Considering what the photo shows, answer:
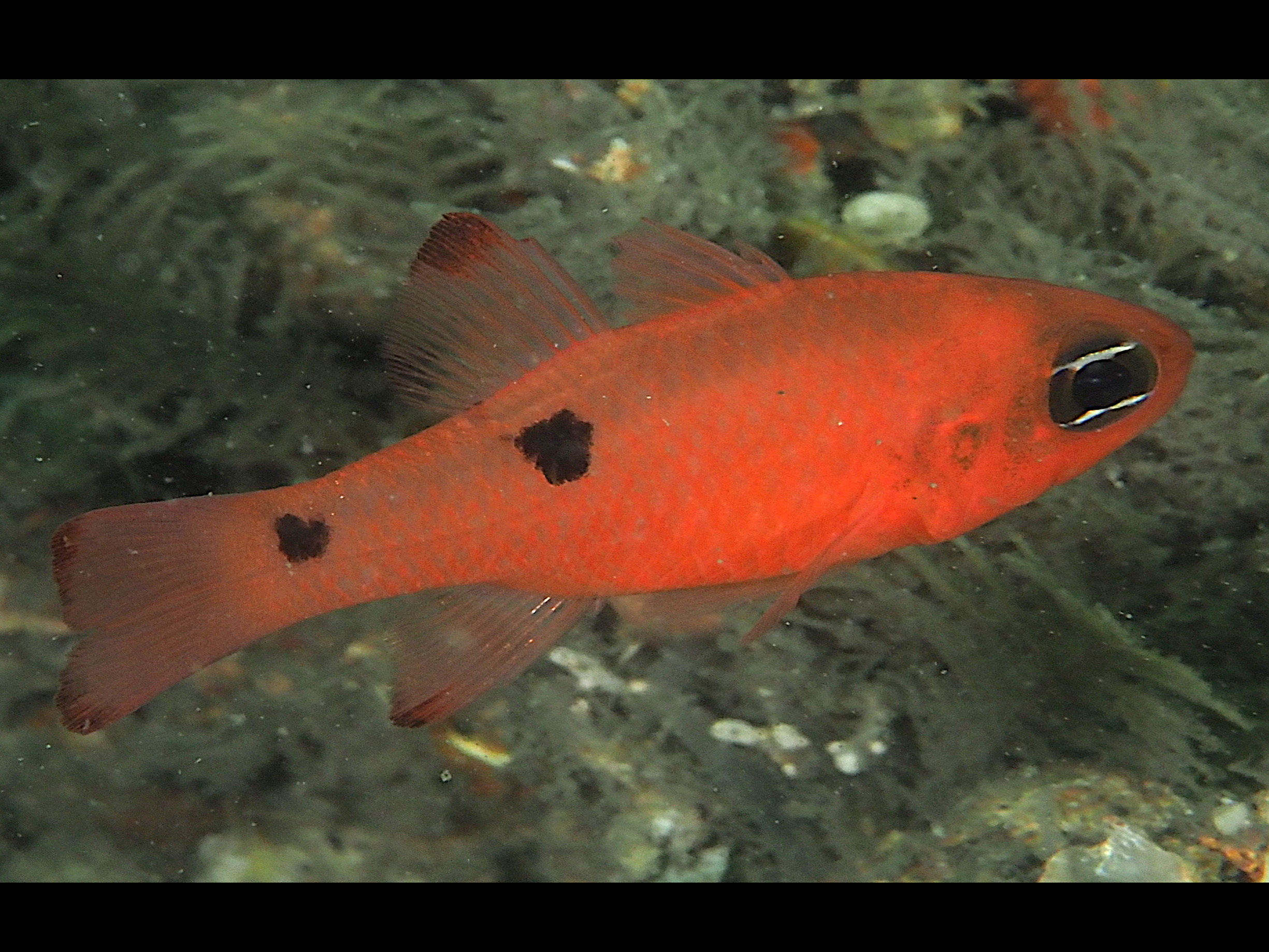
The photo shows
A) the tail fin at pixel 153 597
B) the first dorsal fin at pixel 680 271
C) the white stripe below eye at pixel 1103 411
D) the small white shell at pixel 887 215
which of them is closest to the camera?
the tail fin at pixel 153 597

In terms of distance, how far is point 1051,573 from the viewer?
403cm

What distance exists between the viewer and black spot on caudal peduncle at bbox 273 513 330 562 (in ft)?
8.72

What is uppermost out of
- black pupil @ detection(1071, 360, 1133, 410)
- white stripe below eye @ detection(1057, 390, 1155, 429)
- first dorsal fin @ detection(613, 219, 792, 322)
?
first dorsal fin @ detection(613, 219, 792, 322)

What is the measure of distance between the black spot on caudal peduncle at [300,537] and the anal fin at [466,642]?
1.24 ft

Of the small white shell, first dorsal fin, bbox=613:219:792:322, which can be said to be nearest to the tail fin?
first dorsal fin, bbox=613:219:792:322

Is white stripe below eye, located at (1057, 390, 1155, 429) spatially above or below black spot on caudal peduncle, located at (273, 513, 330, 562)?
above

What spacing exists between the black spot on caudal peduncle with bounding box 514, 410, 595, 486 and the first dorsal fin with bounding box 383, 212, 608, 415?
230 millimetres

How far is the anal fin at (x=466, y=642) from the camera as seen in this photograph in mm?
2725

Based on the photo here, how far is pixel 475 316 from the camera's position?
2.73 m

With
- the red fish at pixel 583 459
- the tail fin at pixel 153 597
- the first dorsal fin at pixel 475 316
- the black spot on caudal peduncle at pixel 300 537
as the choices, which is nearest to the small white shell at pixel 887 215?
the red fish at pixel 583 459

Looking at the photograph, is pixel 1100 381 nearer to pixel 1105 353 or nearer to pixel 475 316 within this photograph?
pixel 1105 353

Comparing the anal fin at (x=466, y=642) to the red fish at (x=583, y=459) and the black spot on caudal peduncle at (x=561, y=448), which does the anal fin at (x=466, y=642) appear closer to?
the red fish at (x=583, y=459)

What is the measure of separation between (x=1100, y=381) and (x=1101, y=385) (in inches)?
0.5

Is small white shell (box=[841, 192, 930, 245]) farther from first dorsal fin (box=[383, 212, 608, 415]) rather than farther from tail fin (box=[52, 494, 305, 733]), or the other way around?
tail fin (box=[52, 494, 305, 733])
